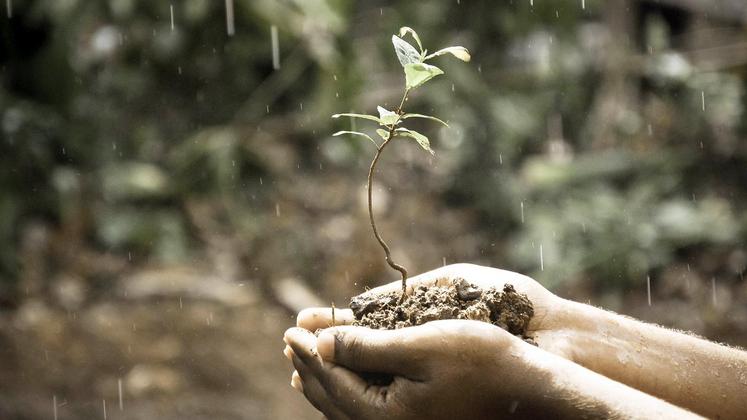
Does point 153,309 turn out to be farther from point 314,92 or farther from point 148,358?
point 314,92

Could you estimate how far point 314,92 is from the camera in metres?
5.82

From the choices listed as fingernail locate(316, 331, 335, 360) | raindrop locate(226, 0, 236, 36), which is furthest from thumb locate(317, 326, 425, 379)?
raindrop locate(226, 0, 236, 36)

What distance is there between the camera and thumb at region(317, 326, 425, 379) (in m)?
1.53

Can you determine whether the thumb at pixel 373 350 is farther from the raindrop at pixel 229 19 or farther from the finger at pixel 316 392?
the raindrop at pixel 229 19

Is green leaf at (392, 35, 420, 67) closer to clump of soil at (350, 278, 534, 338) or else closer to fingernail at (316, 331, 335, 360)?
clump of soil at (350, 278, 534, 338)

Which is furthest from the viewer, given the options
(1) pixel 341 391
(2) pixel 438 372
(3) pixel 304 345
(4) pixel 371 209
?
(4) pixel 371 209

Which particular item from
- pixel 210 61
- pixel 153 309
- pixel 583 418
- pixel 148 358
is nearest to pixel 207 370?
pixel 148 358

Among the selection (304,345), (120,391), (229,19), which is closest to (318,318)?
(304,345)

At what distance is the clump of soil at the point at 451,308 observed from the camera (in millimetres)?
1769

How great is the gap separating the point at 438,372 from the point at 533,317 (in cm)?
54

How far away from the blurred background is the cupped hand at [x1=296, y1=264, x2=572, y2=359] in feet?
8.85

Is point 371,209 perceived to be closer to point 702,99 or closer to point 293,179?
point 702,99

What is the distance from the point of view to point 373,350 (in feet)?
5.16

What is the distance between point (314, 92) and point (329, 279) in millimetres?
1606
